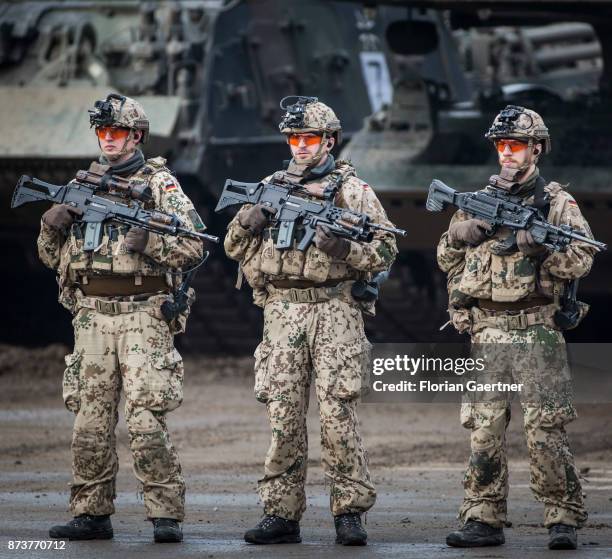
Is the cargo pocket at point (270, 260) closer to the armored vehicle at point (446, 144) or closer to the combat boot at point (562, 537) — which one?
the combat boot at point (562, 537)

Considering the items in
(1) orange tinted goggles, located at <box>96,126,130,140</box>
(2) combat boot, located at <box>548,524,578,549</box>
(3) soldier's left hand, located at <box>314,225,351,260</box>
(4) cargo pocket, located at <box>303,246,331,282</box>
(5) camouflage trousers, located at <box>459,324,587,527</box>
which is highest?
(1) orange tinted goggles, located at <box>96,126,130,140</box>

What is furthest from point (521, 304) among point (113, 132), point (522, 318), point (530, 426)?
point (113, 132)

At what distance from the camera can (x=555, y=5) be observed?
14.1 m

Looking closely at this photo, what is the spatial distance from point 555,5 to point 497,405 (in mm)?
7201

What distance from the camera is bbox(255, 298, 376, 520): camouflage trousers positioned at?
752 cm

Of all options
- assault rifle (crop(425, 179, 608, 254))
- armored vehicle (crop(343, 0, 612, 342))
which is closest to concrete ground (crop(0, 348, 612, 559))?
assault rifle (crop(425, 179, 608, 254))

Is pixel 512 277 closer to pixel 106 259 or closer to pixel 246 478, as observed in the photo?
pixel 106 259

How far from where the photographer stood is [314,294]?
767 centimetres

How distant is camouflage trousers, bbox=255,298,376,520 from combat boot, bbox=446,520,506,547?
368 mm

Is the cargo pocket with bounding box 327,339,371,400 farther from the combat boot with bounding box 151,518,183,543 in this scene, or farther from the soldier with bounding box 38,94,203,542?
the combat boot with bounding box 151,518,183,543

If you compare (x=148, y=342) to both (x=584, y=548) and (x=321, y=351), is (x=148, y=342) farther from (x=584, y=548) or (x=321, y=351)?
(x=584, y=548)

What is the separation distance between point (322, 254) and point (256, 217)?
0.32 m

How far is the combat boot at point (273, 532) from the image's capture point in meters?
7.50

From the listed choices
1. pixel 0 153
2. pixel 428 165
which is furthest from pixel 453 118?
pixel 0 153
